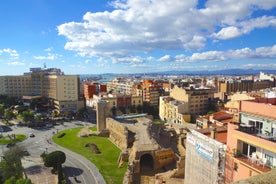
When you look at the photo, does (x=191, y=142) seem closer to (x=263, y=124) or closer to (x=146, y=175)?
(x=263, y=124)

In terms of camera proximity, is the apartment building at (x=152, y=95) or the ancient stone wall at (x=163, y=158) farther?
the apartment building at (x=152, y=95)

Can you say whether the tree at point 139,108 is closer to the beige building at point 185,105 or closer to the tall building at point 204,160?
the beige building at point 185,105

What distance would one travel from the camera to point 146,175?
36.6 metres

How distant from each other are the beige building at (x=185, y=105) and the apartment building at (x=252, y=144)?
54.5m

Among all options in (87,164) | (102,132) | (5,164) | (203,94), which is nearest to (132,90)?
(203,94)

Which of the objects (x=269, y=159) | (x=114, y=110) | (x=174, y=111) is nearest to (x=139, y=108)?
(x=114, y=110)

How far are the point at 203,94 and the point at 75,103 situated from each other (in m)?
50.7

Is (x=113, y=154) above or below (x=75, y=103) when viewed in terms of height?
below

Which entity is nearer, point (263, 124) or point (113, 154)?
point (263, 124)

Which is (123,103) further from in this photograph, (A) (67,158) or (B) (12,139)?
(A) (67,158)

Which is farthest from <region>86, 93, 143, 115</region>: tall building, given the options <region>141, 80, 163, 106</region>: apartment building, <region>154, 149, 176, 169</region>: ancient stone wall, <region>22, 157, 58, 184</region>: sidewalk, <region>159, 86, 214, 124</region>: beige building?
<region>154, 149, 176, 169</region>: ancient stone wall

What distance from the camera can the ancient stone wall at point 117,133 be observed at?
48.8 metres

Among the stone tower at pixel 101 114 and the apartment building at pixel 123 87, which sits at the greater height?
the apartment building at pixel 123 87

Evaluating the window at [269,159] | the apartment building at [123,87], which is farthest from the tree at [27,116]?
the window at [269,159]
